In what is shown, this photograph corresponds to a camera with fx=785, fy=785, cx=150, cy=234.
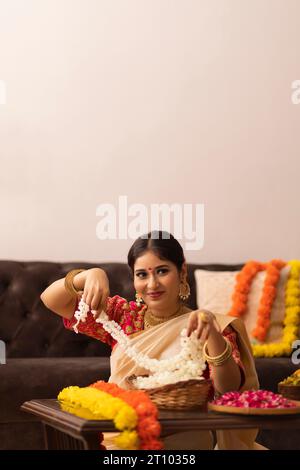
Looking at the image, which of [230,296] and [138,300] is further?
[230,296]

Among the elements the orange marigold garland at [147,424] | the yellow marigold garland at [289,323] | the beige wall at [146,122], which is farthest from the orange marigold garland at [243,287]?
the orange marigold garland at [147,424]

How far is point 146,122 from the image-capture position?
5.33 meters

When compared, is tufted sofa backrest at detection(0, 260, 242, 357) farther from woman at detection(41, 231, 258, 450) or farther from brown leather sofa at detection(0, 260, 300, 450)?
woman at detection(41, 231, 258, 450)

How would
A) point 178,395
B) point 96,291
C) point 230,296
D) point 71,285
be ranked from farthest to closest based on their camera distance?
point 230,296
point 71,285
point 96,291
point 178,395

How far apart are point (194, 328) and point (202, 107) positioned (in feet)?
10.7

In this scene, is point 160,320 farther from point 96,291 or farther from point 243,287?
point 243,287

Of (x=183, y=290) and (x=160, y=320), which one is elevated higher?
(x=183, y=290)

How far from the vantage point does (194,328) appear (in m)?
2.34

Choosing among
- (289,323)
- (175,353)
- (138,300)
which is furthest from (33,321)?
(175,353)

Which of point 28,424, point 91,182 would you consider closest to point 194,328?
point 28,424

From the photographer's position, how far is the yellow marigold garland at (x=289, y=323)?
444 cm

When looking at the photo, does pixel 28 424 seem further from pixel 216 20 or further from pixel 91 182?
pixel 216 20

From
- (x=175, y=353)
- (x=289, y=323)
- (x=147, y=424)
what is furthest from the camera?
(x=289, y=323)

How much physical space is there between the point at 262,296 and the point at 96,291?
2239 millimetres
